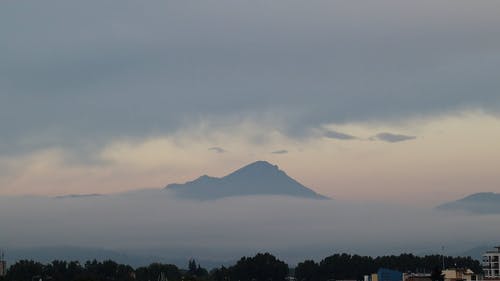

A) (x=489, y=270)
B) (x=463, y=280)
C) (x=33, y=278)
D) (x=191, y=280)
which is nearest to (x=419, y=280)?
(x=463, y=280)

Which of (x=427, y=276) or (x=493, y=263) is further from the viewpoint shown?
(x=493, y=263)

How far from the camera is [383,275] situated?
521 ft

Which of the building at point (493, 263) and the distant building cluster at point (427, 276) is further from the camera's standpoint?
the building at point (493, 263)

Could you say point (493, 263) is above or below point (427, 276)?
above

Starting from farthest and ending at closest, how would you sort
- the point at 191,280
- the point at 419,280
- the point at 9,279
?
the point at 9,279, the point at 191,280, the point at 419,280

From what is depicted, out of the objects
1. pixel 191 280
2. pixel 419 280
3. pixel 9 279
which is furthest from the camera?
pixel 9 279

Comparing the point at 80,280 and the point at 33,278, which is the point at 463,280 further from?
the point at 33,278

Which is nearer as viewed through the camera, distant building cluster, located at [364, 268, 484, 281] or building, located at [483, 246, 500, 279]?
distant building cluster, located at [364, 268, 484, 281]

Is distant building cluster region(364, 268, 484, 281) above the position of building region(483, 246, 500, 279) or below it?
below

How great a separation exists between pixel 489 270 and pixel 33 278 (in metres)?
82.4

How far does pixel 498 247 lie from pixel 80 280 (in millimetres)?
67714

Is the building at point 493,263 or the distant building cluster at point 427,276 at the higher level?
the building at point 493,263

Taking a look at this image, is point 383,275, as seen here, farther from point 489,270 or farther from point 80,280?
point 80,280

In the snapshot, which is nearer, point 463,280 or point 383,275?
point 463,280
